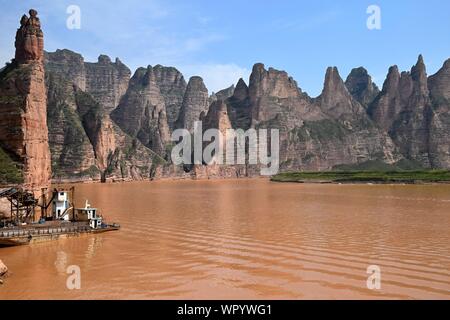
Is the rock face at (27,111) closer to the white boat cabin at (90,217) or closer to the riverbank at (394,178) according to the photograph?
the white boat cabin at (90,217)

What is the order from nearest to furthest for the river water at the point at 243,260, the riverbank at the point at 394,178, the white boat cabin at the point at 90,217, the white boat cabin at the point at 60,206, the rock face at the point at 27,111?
the river water at the point at 243,260
the white boat cabin at the point at 90,217
the white boat cabin at the point at 60,206
the rock face at the point at 27,111
the riverbank at the point at 394,178

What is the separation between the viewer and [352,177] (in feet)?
577

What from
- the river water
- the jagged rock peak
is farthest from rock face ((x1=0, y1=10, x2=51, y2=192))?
the river water

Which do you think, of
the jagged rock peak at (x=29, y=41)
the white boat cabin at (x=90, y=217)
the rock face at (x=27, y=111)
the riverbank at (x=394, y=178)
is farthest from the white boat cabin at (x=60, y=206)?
the riverbank at (x=394, y=178)

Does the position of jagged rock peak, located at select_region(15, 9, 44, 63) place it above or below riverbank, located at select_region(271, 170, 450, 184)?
above

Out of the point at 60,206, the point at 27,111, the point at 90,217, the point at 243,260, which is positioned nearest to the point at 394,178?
the point at 27,111

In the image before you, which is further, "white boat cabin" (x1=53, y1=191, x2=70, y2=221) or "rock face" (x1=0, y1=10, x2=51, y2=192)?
"rock face" (x1=0, y1=10, x2=51, y2=192)

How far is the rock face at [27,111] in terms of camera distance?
83812 mm

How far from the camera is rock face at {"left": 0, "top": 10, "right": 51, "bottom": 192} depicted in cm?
8381

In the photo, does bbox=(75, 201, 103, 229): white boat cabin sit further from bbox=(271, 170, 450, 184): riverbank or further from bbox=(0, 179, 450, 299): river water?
bbox=(271, 170, 450, 184): riverbank

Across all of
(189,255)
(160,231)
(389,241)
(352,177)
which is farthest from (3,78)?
(352,177)

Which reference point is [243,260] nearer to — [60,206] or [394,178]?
[60,206]
